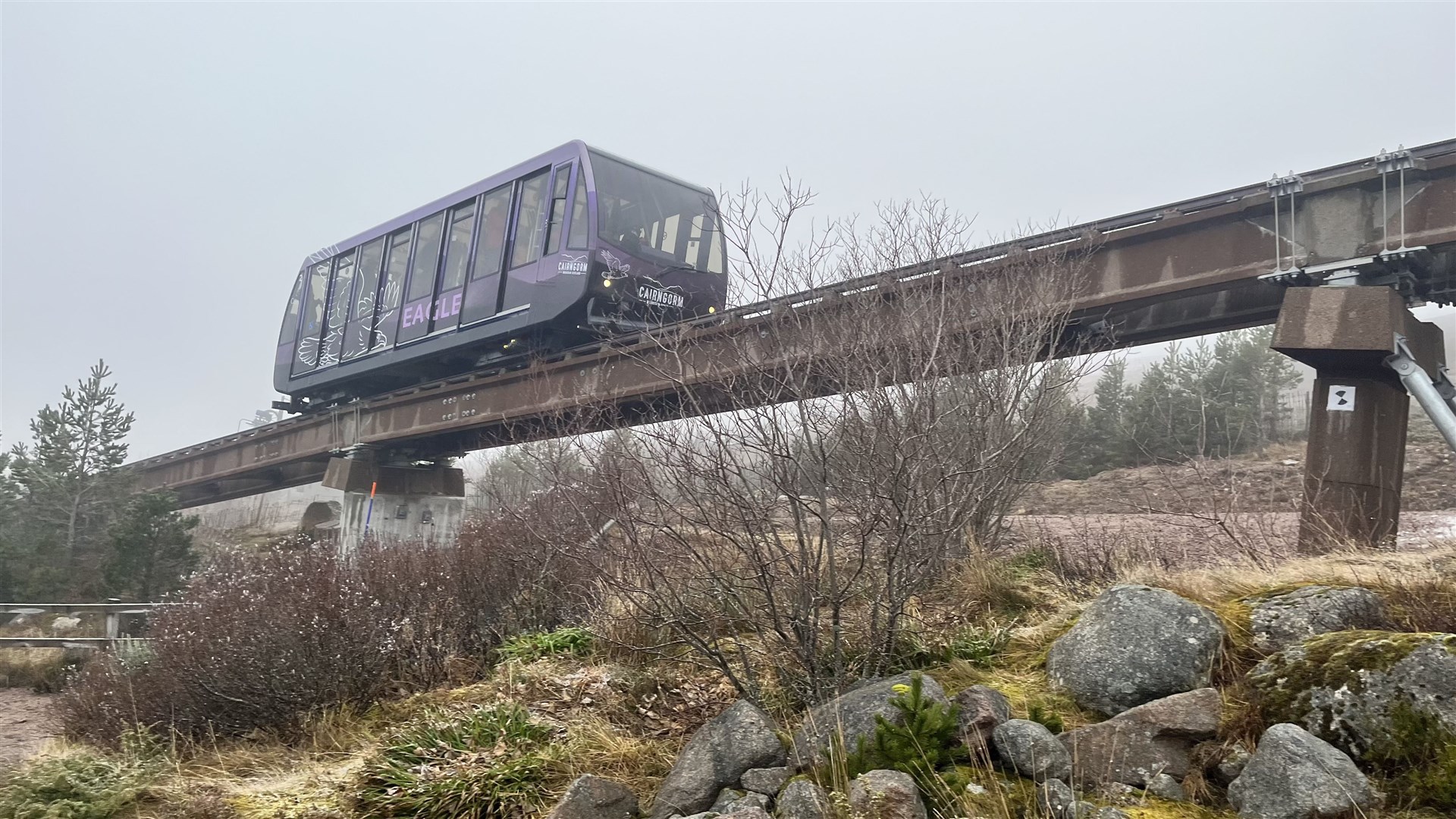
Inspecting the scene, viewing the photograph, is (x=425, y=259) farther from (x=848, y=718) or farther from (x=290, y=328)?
(x=848, y=718)

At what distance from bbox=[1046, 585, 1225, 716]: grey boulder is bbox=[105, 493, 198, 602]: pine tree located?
19846 millimetres

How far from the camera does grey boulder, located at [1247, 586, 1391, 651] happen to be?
12.8 feet

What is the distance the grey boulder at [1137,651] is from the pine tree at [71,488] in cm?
2163

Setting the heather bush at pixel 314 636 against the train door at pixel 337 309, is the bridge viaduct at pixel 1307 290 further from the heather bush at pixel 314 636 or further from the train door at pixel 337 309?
the train door at pixel 337 309

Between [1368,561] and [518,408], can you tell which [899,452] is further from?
[518,408]

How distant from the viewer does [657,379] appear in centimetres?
1257

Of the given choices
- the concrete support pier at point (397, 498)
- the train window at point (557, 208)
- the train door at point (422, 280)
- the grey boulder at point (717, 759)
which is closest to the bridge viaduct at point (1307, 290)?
the grey boulder at point (717, 759)

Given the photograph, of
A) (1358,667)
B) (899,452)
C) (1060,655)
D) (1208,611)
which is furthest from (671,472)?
(1358,667)

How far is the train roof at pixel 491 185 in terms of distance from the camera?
13133mm

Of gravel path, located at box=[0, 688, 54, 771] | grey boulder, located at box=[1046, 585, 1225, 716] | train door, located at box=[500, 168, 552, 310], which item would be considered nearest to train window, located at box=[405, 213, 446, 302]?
train door, located at box=[500, 168, 552, 310]

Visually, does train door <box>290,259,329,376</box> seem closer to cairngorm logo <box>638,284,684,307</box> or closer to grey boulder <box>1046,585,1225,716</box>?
cairngorm logo <box>638,284,684,307</box>

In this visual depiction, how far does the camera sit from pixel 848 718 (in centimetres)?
392

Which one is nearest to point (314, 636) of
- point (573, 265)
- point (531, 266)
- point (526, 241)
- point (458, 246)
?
point (573, 265)

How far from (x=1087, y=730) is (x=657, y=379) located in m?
9.62
